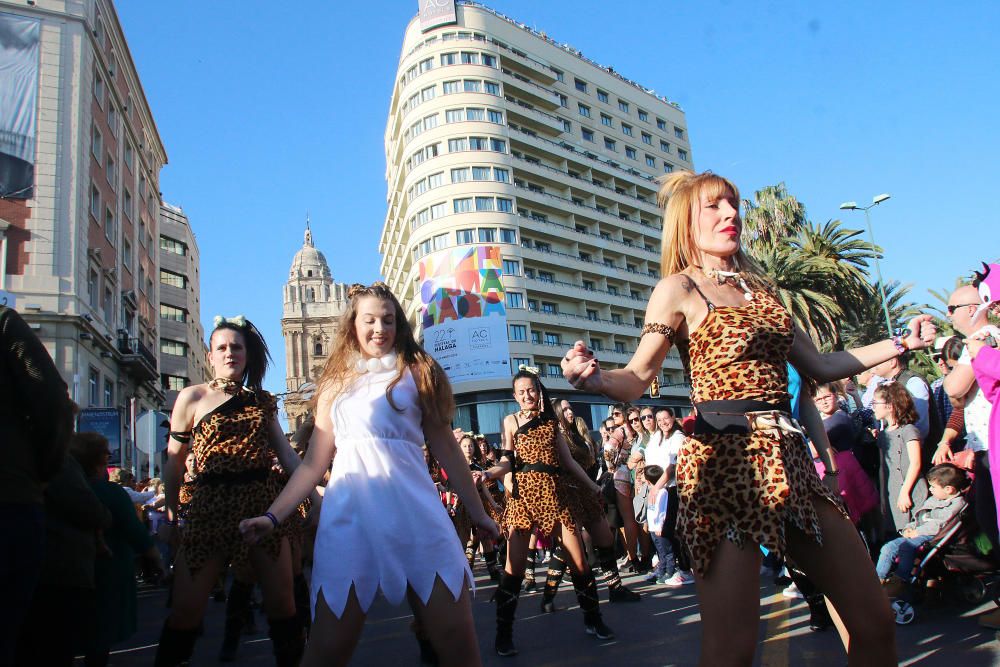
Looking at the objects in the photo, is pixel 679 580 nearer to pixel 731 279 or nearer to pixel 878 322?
pixel 731 279

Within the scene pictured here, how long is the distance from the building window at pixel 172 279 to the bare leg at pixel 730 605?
56716 millimetres

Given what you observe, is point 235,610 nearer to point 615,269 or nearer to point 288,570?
point 288,570

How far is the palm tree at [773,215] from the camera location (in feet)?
127

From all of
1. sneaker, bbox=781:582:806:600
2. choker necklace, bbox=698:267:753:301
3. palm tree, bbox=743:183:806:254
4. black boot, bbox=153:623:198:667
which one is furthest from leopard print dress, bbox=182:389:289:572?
palm tree, bbox=743:183:806:254

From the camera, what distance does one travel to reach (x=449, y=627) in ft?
9.63

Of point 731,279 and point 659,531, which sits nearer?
point 731,279

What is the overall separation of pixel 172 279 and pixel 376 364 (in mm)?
56373

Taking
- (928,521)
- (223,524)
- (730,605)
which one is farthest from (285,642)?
(928,521)

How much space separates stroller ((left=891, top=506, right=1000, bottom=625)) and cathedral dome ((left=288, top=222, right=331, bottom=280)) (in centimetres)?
12617

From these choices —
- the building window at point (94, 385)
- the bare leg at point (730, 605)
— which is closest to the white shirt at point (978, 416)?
the bare leg at point (730, 605)

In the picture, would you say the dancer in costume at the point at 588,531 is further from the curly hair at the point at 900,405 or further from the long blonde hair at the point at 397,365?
the long blonde hair at the point at 397,365

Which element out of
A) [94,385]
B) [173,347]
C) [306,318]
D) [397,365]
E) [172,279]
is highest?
[306,318]

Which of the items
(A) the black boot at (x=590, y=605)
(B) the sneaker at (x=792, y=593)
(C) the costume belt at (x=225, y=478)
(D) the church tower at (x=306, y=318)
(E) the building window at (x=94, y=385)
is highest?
(D) the church tower at (x=306, y=318)

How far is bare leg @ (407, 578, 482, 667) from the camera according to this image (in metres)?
2.92
